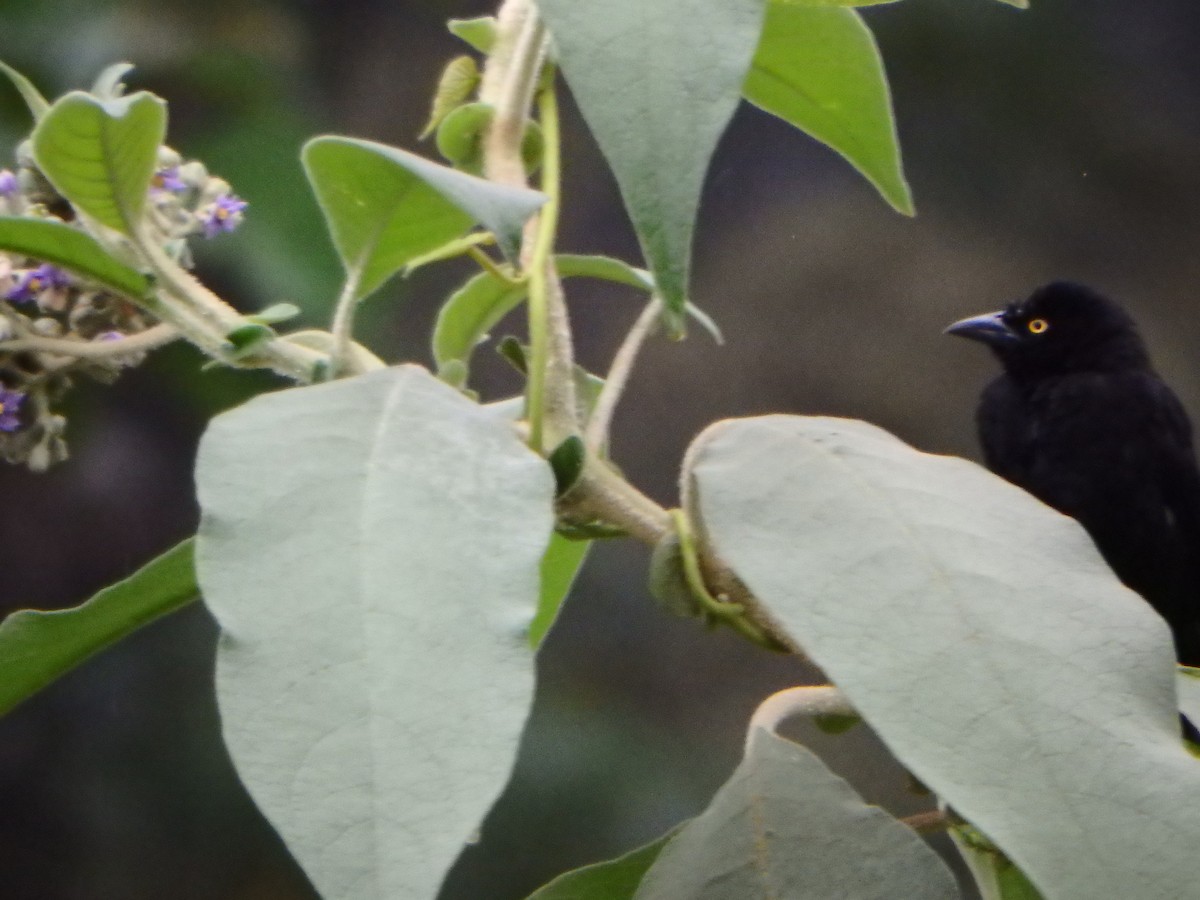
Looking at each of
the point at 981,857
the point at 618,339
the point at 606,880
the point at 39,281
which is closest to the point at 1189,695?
the point at 981,857

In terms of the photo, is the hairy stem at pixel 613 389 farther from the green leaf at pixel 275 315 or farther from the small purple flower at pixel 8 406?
the small purple flower at pixel 8 406

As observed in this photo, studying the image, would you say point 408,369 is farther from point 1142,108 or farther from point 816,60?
point 1142,108

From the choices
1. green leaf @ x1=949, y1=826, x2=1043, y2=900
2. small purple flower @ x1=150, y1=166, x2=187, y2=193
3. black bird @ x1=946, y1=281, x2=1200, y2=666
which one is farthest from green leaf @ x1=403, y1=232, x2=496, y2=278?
black bird @ x1=946, y1=281, x2=1200, y2=666

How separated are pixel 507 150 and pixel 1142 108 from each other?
6.15 feet

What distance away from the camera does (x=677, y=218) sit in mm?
338

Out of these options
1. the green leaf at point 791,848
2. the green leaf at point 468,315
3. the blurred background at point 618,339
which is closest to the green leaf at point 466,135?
the green leaf at point 468,315

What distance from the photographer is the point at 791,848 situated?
0.41 m

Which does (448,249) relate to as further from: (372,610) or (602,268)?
(372,610)

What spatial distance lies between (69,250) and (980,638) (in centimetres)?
30

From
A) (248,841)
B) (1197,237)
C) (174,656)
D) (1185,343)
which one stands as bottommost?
(248,841)

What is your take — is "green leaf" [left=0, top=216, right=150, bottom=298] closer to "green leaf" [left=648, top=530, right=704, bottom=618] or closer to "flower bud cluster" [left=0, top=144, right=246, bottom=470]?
"flower bud cluster" [left=0, top=144, right=246, bottom=470]

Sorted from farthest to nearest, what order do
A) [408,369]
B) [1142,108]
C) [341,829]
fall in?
[1142,108] → [408,369] → [341,829]

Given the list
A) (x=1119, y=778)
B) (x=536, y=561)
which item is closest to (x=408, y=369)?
(x=536, y=561)

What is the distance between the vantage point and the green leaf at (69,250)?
0.45 m
